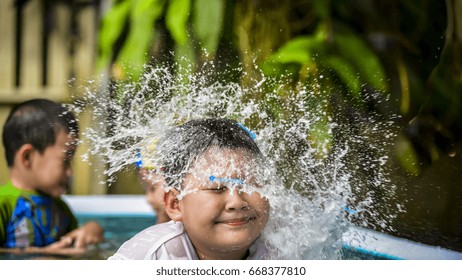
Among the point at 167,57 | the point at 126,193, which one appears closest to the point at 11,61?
the point at 126,193

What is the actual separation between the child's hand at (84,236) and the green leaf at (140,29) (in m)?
0.48

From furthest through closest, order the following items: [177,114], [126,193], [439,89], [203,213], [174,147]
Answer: [126,193]
[439,89]
[177,114]
[174,147]
[203,213]

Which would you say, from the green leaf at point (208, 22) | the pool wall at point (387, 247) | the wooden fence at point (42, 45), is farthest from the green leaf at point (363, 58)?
the wooden fence at point (42, 45)

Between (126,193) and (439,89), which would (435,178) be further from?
(126,193)

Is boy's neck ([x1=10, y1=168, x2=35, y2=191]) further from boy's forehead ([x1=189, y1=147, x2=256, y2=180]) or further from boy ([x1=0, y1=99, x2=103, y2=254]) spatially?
boy's forehead ([x1=189, y1=147, x2=256, y2=180])

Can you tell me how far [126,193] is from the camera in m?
2.20

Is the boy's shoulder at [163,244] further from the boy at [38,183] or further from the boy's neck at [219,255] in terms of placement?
the boy at [38,183]

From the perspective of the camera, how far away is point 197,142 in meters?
1.35

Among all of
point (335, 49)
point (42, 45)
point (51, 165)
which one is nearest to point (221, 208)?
point (51, 165)

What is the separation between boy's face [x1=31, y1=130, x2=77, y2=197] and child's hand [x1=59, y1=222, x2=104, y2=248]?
12 centimetres

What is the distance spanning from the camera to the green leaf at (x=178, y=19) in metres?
1.81

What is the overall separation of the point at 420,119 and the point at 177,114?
31.9 inches

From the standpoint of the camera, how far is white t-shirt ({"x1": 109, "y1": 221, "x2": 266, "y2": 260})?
4.19 ft

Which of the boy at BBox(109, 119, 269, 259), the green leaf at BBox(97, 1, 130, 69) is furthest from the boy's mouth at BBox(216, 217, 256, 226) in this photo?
the green leaf at BBox(97, 1, 130, 69)
